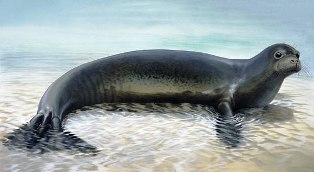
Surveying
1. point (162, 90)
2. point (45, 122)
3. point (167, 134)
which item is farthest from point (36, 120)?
point (162, 90)

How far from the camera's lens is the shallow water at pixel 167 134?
1132mm

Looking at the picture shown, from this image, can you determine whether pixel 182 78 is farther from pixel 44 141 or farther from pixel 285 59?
pixel 44 141

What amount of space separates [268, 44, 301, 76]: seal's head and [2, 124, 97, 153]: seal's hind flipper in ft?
2.06

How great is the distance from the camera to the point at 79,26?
1.58 metres

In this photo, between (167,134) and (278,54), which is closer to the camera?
(167,134)

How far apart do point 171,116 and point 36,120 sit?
0.33 m

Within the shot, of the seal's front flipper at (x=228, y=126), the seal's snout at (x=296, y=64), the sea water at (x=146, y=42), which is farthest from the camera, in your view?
the seal's snout at (x=296, y=64)

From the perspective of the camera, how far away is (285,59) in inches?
60.7

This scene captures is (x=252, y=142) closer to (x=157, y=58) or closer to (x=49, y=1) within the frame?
(x=157, y=58)

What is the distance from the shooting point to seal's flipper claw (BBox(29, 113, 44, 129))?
50.3 inches

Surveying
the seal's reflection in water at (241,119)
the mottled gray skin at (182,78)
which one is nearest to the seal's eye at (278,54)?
the mottled gray skin at (182,78)

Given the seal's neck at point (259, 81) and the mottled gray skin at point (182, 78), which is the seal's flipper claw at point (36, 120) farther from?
the seal's neck at point (259, 81)

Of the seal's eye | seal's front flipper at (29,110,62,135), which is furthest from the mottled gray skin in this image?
seal's front flipper at (29,110,62,135)

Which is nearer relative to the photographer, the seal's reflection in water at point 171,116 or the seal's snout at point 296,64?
the seal's reflection in water at point 171,116
